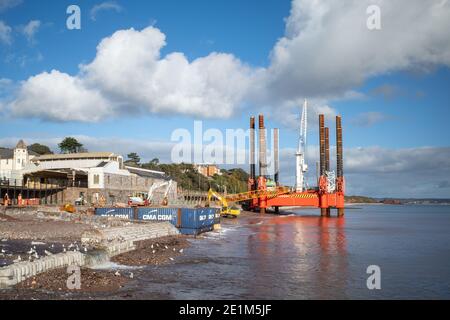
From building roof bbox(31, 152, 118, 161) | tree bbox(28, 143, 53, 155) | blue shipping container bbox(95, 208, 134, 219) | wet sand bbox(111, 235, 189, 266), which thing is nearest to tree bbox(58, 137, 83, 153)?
tree bbox(28, 143, 53, 155)

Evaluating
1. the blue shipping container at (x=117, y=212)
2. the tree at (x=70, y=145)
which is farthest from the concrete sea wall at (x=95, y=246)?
the tree at (x=70, y=145)

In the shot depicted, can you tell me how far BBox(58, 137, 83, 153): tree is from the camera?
142500 millimetres

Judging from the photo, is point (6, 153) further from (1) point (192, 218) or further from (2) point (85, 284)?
(2) point (85, 284)

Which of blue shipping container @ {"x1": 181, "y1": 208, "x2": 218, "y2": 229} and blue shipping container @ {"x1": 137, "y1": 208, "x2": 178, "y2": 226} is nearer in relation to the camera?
blue shipping container @ {"x1": 181, "y1": 208, "x2": 218, "y2": 229}

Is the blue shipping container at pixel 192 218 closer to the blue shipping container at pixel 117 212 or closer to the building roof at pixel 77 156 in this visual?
the blue shipping container at pixel 117 212

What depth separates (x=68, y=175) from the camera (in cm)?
7325

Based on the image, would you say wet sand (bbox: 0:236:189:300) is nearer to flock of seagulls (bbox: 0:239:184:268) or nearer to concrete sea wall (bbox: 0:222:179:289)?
concrete sea wall (bbox: 0:222:179:289)

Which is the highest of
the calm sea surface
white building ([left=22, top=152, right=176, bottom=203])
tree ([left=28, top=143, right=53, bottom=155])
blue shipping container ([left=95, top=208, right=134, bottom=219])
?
tree ([left=28, top=143, right=53, bottom=155])

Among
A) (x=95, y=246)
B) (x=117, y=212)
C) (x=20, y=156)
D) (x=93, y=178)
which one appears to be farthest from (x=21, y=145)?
(x=95, y=246)

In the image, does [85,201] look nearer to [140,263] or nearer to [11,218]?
[11,218]

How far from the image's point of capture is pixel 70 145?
142m

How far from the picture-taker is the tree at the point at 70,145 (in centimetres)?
14250
